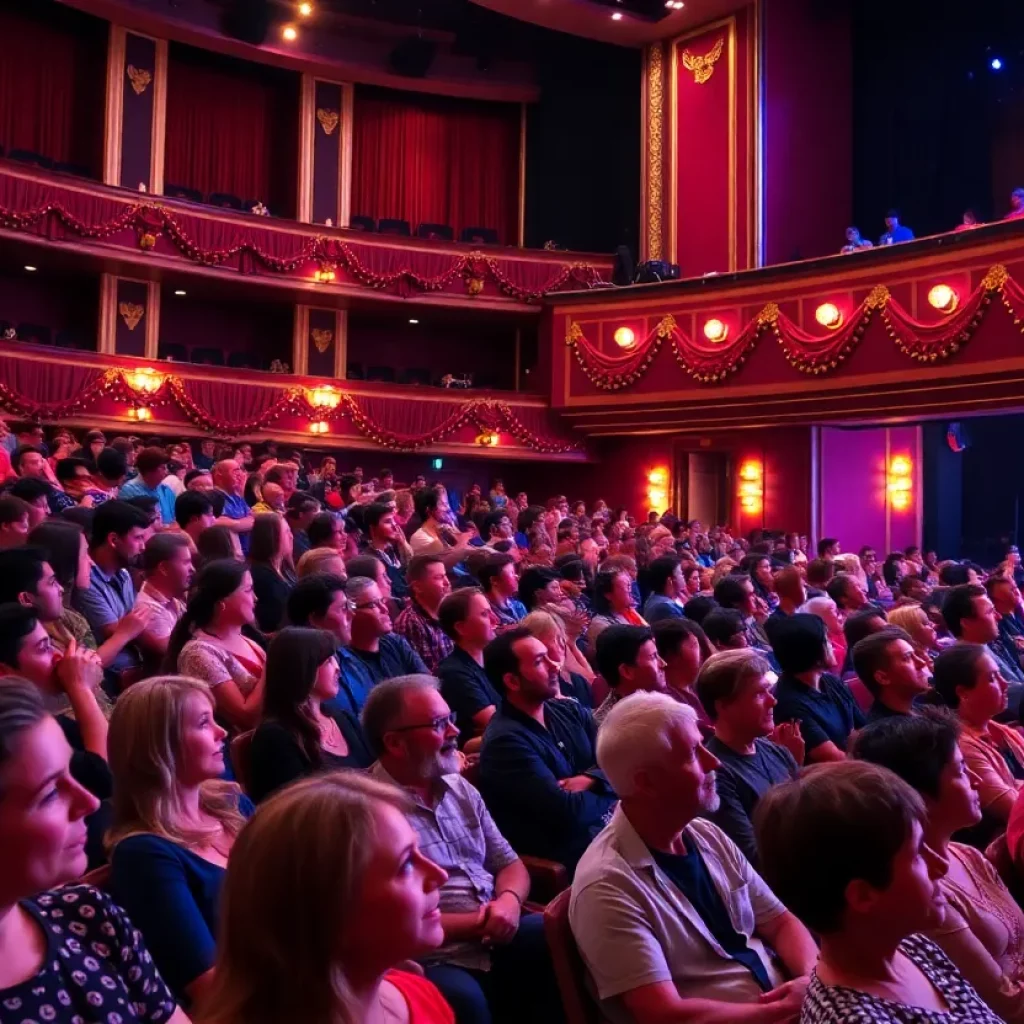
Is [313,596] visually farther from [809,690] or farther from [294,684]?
[809,690]

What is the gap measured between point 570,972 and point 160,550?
2.20 m

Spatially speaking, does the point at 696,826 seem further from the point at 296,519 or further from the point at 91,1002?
the point at 296,519

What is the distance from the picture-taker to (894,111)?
14.6m

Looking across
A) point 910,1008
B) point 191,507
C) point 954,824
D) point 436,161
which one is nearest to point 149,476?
point 191,507

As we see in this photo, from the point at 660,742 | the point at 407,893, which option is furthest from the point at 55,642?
the point at 407,893

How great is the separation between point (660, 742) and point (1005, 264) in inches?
364

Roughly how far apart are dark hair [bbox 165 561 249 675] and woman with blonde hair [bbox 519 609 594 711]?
33.0 inches

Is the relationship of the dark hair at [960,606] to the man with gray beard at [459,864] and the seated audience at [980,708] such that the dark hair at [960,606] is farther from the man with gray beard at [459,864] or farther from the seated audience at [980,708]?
the man with gray beard at [459,864]

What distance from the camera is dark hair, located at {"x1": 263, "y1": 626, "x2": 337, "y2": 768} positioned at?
2.68m

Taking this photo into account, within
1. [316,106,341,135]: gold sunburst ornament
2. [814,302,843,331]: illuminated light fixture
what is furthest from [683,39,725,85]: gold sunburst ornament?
[316,106,341,135]: gold sunburst ornament

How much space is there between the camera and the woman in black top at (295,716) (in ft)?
8.59

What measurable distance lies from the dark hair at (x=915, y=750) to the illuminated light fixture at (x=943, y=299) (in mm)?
9063

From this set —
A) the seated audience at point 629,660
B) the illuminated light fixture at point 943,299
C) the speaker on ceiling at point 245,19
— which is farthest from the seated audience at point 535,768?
the speaker on ceiling at point 245,19

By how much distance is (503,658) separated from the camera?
3027mm
